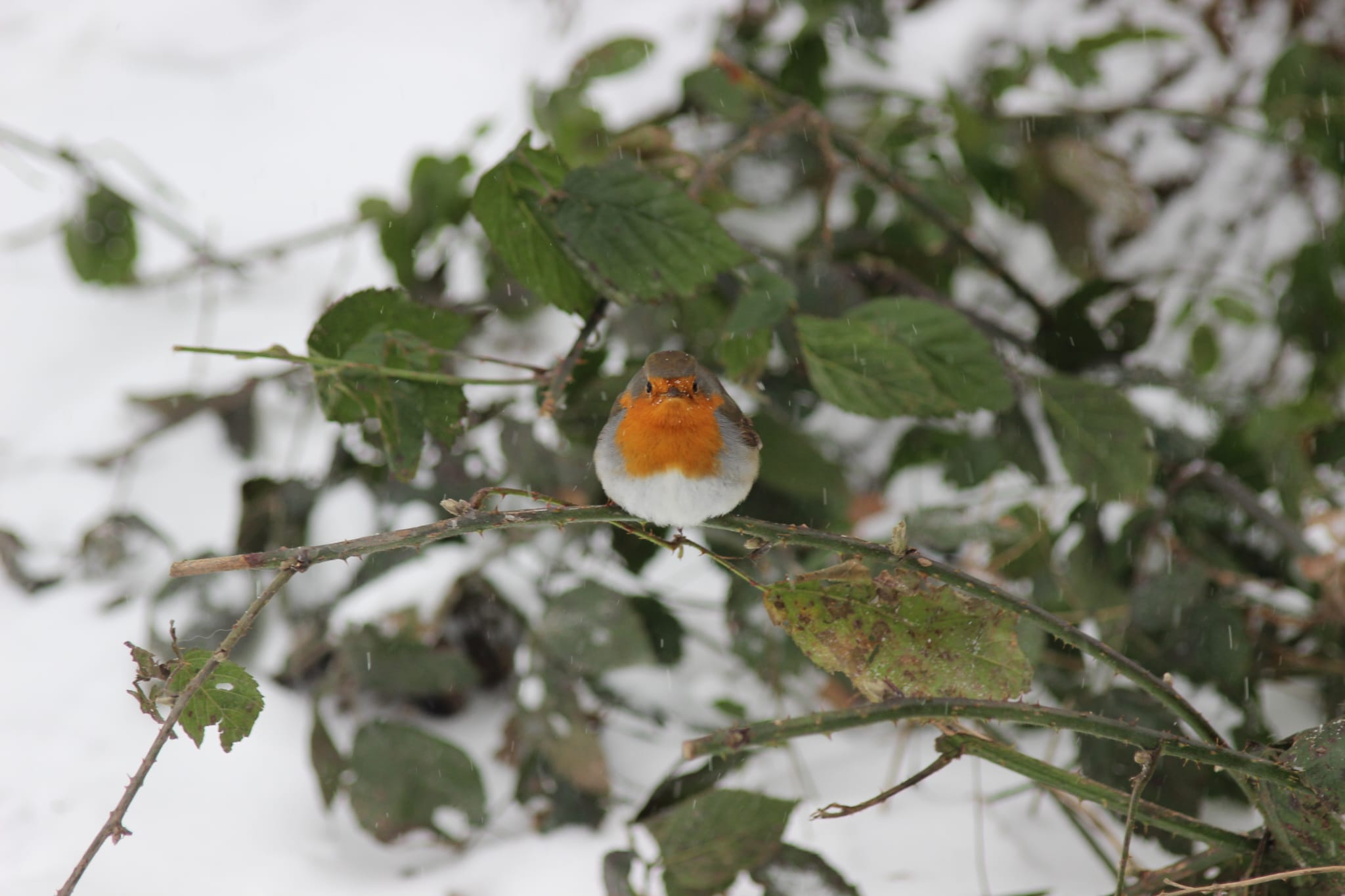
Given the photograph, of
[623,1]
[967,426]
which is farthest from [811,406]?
[623,1]

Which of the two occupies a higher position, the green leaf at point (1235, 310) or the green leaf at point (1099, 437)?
the green leaf at point (1099, 437)

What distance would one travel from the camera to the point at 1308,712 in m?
2.22

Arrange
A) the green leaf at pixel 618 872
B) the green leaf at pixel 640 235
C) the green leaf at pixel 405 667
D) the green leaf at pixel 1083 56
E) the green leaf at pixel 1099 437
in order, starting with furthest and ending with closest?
the green leaf at pixel 1083 56 → the green leaf at pixel 405 667 → the green leaf at pixel 1099 437 → the green leaf at pixel 640 235 → the green leaf at pixel 618 872

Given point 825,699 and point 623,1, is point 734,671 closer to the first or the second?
point 825,699

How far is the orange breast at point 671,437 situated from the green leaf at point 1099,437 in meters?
0.68

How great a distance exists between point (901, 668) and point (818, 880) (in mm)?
418

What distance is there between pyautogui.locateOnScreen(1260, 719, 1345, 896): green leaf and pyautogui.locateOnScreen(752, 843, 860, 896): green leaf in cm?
54

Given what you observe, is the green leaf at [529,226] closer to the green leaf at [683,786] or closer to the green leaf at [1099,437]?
the green leaf at [683,786]

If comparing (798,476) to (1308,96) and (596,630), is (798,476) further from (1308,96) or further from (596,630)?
(1308,96)

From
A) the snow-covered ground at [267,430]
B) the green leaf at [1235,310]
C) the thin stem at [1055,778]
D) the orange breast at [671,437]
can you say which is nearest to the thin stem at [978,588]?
the thin stem at [1055,778]

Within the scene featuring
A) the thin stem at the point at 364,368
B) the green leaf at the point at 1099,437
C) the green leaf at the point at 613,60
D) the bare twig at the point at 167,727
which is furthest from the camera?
the green leaf at the point at 613,60

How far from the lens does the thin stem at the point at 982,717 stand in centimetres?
114

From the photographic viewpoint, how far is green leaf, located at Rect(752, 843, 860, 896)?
1.49 m

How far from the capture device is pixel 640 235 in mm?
1584
